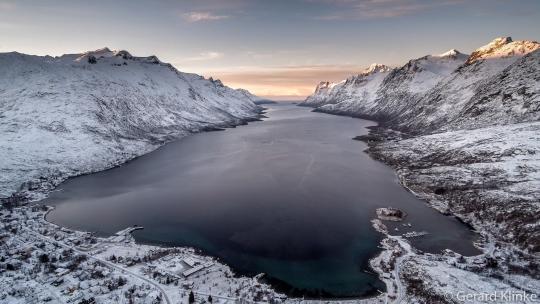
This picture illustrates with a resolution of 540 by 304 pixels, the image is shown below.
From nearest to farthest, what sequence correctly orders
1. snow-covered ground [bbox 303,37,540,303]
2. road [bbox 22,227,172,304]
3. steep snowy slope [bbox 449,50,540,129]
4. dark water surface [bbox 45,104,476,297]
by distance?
1. road [bbox 22,227,172,304]
2. snow-covered ground [bbox 303,37,540,303]
3. dark water surface [bbox 45,104,476,297]
4. steep snowy slope [bbox 449,50,540,129]

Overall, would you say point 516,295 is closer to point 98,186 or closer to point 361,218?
point 361,218

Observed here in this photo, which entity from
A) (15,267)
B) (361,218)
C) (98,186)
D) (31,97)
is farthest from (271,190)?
(31,97)

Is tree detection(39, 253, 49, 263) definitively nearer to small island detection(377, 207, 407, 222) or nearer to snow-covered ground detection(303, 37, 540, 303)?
snow-covered ground detection(303, 37, 540, 303)

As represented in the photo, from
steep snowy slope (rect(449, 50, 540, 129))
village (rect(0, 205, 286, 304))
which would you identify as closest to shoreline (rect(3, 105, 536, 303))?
village (rect(0, 205, 286, 304))

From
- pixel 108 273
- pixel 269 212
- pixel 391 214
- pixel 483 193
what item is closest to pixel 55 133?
pixel 269 212

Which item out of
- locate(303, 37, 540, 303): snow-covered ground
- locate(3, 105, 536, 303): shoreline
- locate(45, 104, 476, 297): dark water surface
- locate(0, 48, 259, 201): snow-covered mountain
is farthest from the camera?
locate(0, 48, 259, 201): snow-covered mountain

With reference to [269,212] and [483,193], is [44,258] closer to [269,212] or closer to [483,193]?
[269,212]

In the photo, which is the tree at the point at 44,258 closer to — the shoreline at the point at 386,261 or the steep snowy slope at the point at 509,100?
the shoreline at the point at 386,261

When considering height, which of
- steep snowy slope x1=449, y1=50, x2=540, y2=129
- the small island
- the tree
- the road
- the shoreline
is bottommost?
the road

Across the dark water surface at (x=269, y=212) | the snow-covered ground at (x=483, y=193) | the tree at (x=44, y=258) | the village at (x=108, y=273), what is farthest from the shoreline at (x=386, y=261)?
the tree at (x=44, y=258)
